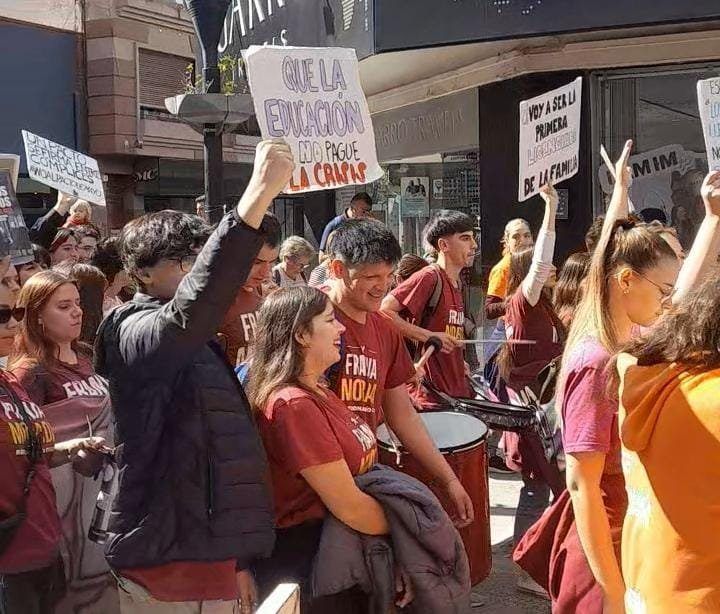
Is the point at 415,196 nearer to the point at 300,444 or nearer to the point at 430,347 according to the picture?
the point at 430,347

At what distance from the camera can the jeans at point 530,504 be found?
5.21 meters

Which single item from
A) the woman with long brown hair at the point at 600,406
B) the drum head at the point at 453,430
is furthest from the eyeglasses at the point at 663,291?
the drum head at the point at 453,430

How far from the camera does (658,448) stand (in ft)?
7.23

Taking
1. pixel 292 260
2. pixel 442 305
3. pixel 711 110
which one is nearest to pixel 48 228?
pixel 292 260

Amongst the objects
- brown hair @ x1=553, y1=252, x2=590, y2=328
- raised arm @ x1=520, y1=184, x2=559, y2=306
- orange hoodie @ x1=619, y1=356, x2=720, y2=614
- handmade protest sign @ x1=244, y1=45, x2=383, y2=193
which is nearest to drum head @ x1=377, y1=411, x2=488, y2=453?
brown hair @ x1=553, y1=252, x2=590, y2=328

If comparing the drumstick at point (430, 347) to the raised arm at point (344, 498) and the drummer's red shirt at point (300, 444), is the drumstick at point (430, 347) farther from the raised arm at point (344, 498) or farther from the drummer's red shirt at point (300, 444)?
the raised arm at point (344, 498)

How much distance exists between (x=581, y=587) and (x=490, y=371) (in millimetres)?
4519

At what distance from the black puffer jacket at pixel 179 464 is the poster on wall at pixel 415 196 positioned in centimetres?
1213

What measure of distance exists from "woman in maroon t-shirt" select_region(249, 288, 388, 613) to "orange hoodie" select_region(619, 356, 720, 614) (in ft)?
3.17

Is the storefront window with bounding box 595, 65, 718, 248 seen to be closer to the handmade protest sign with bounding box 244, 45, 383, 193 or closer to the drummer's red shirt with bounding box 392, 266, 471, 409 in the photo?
the handmade protest sign with bounding box 244, 45, 383, 193

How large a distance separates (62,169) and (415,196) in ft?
21.8

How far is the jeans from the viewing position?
521cm

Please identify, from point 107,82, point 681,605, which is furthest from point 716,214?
point 107,82

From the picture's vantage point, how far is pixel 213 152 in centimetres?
696
